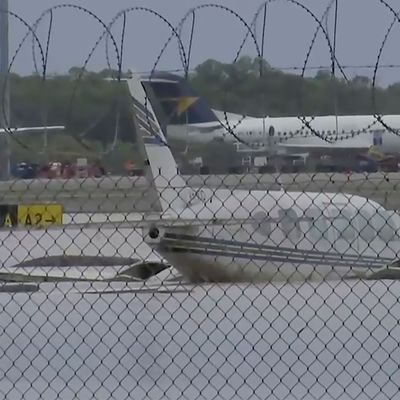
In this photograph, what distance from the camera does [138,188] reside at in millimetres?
17922

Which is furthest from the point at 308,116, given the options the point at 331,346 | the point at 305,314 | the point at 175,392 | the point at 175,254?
the point at 175,392

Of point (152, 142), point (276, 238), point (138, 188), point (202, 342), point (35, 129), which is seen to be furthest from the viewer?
point (152, 142)

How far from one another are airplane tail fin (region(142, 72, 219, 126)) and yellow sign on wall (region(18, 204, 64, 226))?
2.04 meters

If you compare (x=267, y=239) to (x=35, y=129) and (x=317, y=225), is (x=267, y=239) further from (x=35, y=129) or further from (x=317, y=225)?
(x=35, y=129)

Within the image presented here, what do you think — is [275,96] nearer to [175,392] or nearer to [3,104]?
[3,104]

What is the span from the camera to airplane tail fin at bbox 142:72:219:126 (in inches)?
742

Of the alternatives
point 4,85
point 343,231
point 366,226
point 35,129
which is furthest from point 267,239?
point 4,85

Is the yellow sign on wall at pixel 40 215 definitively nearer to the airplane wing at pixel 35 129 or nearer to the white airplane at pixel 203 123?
the airplane wing at pixel 35 129

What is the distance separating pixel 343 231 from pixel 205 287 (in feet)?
5.79

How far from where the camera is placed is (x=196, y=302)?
15664 mm

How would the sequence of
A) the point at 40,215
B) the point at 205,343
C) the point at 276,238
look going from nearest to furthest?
the point at 205,343
the point at 276,238
the point at 40,215

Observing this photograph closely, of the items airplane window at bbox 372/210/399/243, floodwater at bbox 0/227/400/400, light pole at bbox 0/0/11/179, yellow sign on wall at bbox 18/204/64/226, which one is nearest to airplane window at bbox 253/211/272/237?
floodwater at bbox 0/227/400/400

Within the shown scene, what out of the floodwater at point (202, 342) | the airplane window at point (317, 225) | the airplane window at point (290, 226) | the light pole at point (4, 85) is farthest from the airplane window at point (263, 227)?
the light pole at point (4, 85)

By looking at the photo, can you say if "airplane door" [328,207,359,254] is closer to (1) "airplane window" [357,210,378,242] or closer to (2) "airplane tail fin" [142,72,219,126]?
(1) "airplane window" [357,210,378,242]
